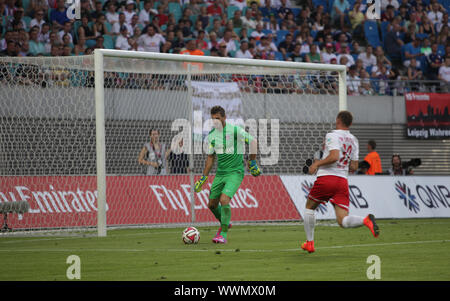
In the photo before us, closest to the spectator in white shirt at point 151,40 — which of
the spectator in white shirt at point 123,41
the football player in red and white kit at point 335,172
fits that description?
the spectator in white shirt at point 123,41

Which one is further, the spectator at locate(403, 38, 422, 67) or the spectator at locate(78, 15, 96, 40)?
the spectator at locate(403, 38, 422, 67)

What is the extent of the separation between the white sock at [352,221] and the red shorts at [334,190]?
24 centimetres

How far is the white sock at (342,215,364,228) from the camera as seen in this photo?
10.9 metres

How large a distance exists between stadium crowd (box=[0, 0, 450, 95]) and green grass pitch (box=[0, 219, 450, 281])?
25.1ft

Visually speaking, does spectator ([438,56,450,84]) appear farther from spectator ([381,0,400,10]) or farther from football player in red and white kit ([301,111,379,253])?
football player in red and white kit ([301,111,379,253])

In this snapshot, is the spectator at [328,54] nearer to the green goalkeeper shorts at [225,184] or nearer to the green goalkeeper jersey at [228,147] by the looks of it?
the green goalkeeper jersey at [228,147]

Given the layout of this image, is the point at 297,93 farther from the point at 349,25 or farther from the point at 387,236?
the point at 349,25

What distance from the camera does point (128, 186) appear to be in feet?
61.7

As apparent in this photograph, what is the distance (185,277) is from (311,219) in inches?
129

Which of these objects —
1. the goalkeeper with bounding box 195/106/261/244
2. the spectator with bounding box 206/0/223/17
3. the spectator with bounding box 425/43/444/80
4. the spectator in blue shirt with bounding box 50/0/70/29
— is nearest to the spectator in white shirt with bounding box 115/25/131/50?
the spectator in blue shirt with bounding box 50/0/70/29

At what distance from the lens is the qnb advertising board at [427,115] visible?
26.3 meters

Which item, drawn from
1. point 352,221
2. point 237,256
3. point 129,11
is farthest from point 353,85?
point 237,256

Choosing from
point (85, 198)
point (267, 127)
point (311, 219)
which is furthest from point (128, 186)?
point (311, 219)

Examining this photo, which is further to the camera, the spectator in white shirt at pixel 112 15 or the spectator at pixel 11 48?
the spectator in white shirt at pixel 112 15
